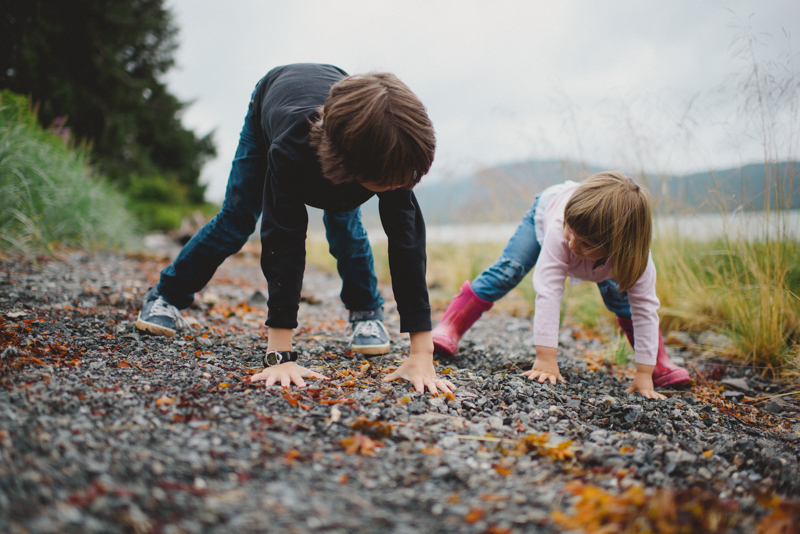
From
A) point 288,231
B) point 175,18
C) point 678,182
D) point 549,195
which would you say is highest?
point 175,18

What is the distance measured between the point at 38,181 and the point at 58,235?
2.30ft

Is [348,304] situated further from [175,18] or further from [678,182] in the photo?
[175,18]

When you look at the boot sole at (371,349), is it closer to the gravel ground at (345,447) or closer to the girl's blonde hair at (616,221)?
the gravel ground at (345,447)

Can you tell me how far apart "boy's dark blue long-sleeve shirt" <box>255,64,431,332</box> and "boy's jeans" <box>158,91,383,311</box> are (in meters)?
0.19

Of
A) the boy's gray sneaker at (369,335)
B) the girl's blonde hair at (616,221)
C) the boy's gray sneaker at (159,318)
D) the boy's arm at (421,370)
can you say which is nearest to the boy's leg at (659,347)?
the girl's blonde hair at (616,221)

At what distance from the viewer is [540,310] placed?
187 cm

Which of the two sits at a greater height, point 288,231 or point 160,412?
point 288,231

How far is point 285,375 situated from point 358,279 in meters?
0.78

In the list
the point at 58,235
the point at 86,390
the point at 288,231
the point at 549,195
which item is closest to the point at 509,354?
the point at 549,195

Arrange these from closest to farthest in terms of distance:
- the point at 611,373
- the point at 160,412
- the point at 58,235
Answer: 1. the point at 160,412
2. the point at 611,373
3. the point at 58,235

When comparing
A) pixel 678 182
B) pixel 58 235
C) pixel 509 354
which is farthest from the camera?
pixel 58 235

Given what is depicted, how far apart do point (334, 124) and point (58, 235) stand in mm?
3865

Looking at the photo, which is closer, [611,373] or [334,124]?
[334,124]

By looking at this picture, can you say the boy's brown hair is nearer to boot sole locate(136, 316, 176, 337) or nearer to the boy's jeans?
the boy's jeans
